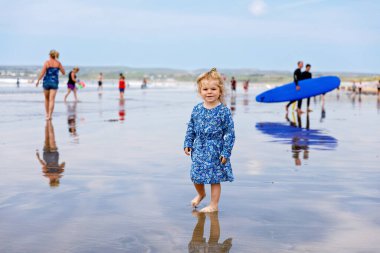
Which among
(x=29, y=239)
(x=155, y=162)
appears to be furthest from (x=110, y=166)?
(x=29, y=239)

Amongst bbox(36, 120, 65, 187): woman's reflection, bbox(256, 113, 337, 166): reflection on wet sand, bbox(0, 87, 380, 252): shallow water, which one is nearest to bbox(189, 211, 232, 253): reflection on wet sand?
bbox(0, 87, 380, 252): shallow water

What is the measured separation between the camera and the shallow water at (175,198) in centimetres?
475

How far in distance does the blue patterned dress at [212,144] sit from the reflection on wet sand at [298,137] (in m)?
3.22

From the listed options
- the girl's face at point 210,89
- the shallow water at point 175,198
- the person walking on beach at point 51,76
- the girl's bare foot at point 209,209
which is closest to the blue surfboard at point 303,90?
the person walking on beach at point 51,76

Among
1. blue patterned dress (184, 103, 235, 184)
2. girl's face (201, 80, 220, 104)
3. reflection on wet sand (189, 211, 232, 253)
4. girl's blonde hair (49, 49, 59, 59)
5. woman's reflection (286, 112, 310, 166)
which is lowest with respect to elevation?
reflection on wet sand (189, 211, 232, 253)

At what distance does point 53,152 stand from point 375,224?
6.38 meters

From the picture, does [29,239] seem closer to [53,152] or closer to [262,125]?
[53,152]

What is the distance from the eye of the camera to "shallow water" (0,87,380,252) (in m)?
4.75

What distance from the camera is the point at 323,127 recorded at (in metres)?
16.0

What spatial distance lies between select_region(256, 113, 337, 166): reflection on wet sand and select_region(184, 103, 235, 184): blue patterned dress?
322cm

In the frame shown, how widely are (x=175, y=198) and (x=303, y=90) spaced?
1911 centimetres

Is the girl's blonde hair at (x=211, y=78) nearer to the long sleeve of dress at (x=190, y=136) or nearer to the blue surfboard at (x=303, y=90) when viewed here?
the long sleeve of dress at (x=190, y=136)

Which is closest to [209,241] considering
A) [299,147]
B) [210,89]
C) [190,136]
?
[190,136]

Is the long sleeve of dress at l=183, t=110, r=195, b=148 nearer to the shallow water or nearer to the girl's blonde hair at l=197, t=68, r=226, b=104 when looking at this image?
the girl's blonde hair at l=197, t=68, r=226, b=104
